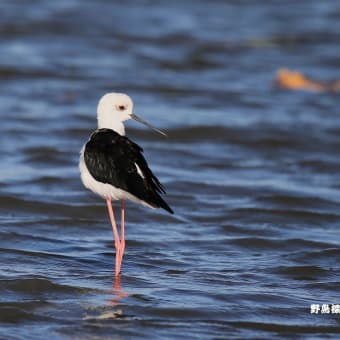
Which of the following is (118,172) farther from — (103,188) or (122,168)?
(103,188)

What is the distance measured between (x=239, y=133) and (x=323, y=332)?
19.3 feet

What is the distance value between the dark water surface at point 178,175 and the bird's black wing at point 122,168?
0.62 metres

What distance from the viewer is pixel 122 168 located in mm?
6598

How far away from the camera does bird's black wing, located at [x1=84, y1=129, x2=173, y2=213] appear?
21.4 feet

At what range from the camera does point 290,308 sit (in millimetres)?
6250

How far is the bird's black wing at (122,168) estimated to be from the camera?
21.4ft

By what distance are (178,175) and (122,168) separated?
3425 mm

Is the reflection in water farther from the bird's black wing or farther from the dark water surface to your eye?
the bird's black wing

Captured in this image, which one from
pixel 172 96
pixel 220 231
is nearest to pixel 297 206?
pixel 220 231

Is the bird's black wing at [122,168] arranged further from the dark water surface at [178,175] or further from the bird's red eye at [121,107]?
the dark water surface at [178,175]

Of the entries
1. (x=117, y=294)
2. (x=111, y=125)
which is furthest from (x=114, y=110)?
(x=117, y=294)

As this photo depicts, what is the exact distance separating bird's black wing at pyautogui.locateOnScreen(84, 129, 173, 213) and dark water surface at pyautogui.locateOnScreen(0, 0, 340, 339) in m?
0.62

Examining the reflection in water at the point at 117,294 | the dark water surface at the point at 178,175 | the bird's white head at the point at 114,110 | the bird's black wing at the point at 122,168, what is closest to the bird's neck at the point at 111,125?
the bird's white head at the point at 114,110

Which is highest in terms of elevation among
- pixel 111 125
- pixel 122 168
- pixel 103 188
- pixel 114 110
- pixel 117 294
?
pixel 114 110
